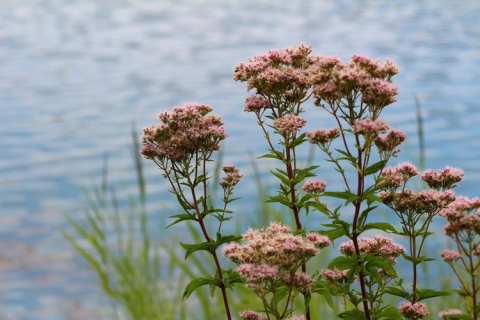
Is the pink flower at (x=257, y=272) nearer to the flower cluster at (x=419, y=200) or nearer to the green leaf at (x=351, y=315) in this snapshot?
the green leaf at (x=351, y=315)

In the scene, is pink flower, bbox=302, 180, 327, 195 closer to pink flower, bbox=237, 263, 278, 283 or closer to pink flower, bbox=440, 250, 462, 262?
pink flower, bbox=440, 250, 462, 262

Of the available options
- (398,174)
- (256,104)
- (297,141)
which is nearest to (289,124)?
(297,141)

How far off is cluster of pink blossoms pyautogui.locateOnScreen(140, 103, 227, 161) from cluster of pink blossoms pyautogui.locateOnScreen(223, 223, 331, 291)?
76cm

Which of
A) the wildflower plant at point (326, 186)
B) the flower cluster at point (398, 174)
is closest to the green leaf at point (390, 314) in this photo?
the wildflower plant at point (326, 186)

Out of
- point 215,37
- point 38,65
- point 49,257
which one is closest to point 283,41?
point 215,37

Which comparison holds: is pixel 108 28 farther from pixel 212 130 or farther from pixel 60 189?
pixel 212 130

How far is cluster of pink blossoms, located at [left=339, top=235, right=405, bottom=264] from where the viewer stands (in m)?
4.56

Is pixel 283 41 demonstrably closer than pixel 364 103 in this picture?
No

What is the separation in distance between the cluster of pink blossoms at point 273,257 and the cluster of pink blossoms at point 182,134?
0.76 metres

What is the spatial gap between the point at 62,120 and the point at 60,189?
4983 millimetres

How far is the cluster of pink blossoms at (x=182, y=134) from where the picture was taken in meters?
4.56

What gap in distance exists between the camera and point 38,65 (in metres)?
29.0

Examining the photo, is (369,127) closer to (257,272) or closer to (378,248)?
(378,248)

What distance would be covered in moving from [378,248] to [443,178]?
0.46 metres
